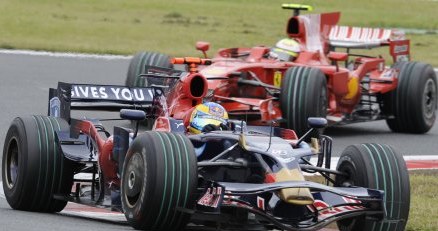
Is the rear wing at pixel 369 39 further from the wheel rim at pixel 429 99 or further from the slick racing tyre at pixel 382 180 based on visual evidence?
the slick racing tyre at pixel 382 180

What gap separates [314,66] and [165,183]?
32.1 feet

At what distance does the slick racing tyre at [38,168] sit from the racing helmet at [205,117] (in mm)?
1172

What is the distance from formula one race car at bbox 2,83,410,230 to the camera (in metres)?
9.77

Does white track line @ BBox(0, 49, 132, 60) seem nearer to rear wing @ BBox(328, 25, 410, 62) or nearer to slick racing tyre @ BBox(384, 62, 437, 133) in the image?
rear wing @ BBox(328, 25, 410, 62)

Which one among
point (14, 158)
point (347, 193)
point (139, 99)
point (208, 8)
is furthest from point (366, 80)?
point (208, 8)

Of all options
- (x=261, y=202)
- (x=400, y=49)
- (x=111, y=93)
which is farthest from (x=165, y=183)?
(x=400, y=49)

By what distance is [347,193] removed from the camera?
32.7ft

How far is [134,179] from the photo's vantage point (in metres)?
10.2

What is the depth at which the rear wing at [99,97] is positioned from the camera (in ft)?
41.1

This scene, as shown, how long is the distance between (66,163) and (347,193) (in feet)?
9.33

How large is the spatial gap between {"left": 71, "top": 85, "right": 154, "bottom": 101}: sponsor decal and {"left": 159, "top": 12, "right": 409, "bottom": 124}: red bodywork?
2942 mm

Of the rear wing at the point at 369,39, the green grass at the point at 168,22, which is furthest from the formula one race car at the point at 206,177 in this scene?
the green grass at the point at 168,22

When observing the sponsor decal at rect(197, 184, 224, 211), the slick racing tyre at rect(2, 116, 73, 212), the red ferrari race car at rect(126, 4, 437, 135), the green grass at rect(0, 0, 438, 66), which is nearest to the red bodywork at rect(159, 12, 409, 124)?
the red ferrari race car at rect(126, 4, 437, 135)

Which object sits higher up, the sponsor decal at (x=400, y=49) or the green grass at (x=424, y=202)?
the sponsor decal at (x=400, y=49)
